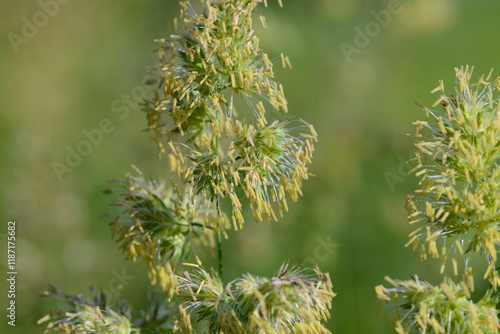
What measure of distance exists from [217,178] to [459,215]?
99 centimetres

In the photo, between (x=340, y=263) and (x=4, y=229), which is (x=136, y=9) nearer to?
(x=4, y=229)

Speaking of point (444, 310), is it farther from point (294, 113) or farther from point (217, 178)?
point (294, 113)

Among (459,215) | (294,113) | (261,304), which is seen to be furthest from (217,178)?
(294,113)

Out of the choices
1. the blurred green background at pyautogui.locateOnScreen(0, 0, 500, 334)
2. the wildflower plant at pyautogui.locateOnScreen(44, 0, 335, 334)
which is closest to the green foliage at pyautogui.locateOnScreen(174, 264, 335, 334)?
the wildflower plant at pyautogui.locateOnScreen(44, 0, 335, 334)

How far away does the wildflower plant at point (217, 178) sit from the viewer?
2281mm

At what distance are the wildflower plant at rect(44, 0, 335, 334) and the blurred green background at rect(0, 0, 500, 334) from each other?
706mm

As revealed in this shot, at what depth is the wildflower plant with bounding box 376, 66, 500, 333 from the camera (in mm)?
2068

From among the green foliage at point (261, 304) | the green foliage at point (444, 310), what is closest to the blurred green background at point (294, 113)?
the green foliage at point (261, 304)

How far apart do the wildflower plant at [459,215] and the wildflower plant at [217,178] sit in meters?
0.35

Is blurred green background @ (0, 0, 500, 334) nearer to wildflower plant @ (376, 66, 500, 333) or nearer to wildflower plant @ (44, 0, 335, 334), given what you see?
wildflower plant @ (44, 0, 335, 334)

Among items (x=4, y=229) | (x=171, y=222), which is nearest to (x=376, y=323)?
(x=171, y=222)

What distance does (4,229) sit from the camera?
508 cm

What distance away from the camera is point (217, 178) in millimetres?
2502

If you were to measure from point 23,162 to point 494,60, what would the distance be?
5.06m
